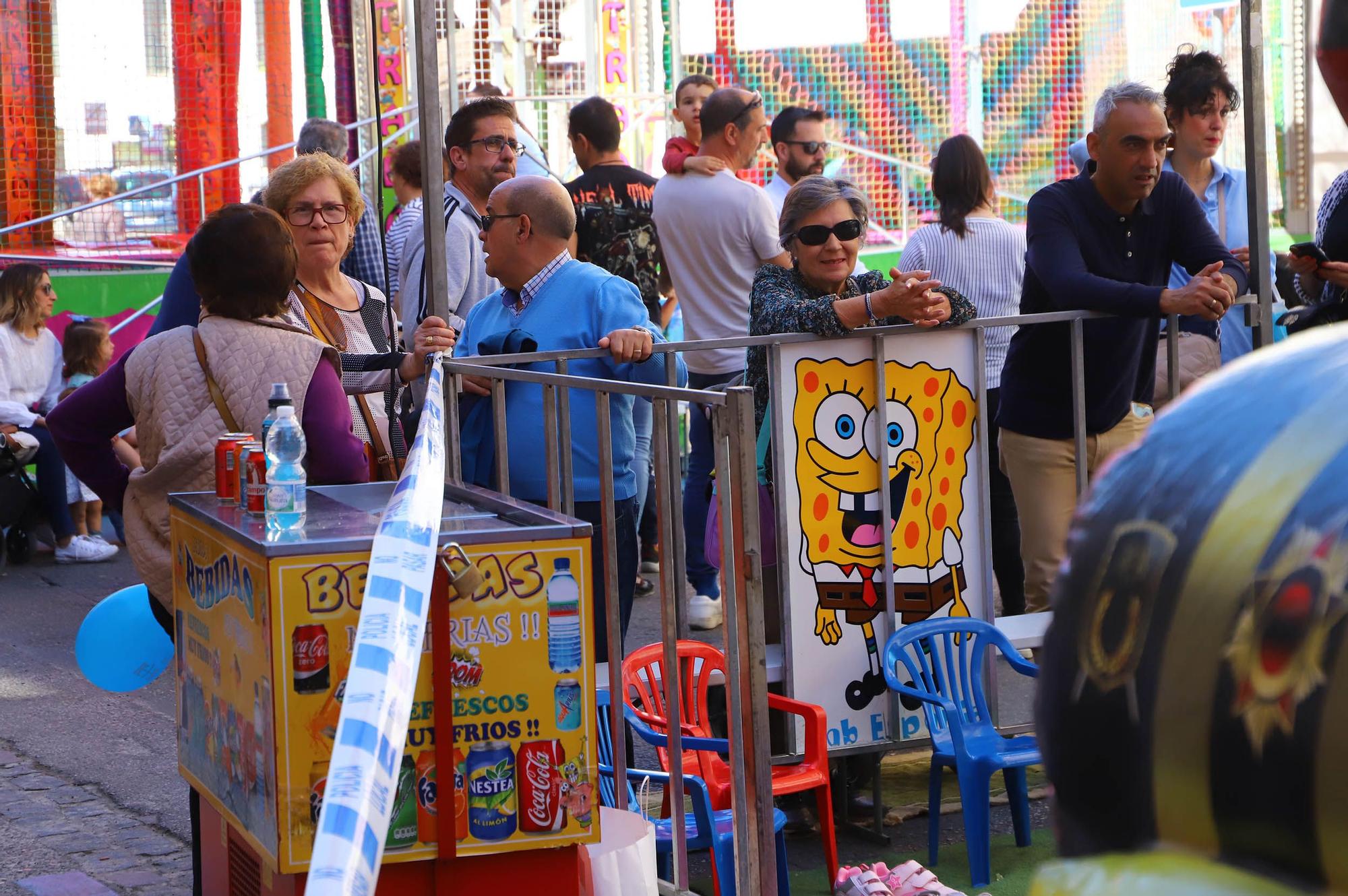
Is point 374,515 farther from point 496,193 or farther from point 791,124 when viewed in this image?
point 791,124

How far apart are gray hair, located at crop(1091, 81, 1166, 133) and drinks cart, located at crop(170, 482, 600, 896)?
2764 mm

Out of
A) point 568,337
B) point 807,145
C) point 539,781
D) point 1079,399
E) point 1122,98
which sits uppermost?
point 807,145

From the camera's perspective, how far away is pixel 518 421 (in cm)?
456

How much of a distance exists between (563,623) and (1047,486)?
2600 mm

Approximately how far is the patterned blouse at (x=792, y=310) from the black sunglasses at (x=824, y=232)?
4.0 inches

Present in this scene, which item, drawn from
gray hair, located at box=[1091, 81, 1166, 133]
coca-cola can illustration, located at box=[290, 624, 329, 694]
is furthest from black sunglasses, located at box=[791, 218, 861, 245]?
coca-cola can illustration, located at box=[290, 624, 329, 694]

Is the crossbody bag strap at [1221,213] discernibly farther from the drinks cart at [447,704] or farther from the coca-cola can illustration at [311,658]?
the coca-cola can illustration at [311,658]

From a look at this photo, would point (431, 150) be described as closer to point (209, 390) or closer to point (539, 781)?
point (209, 390)

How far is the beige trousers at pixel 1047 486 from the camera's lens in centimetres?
507

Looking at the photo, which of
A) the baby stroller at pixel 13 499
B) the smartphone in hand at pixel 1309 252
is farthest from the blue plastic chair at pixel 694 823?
the baby stroller at pixel 13 499

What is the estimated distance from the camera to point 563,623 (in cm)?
290

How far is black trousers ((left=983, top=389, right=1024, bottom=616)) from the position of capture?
5832 mm

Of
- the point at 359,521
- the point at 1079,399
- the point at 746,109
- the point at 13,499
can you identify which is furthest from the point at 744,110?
the point at 13,499

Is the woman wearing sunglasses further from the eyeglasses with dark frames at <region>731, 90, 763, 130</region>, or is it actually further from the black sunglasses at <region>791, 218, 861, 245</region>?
the eyeglasses with dark frames at <region>731, 90, 763, 130</region>
